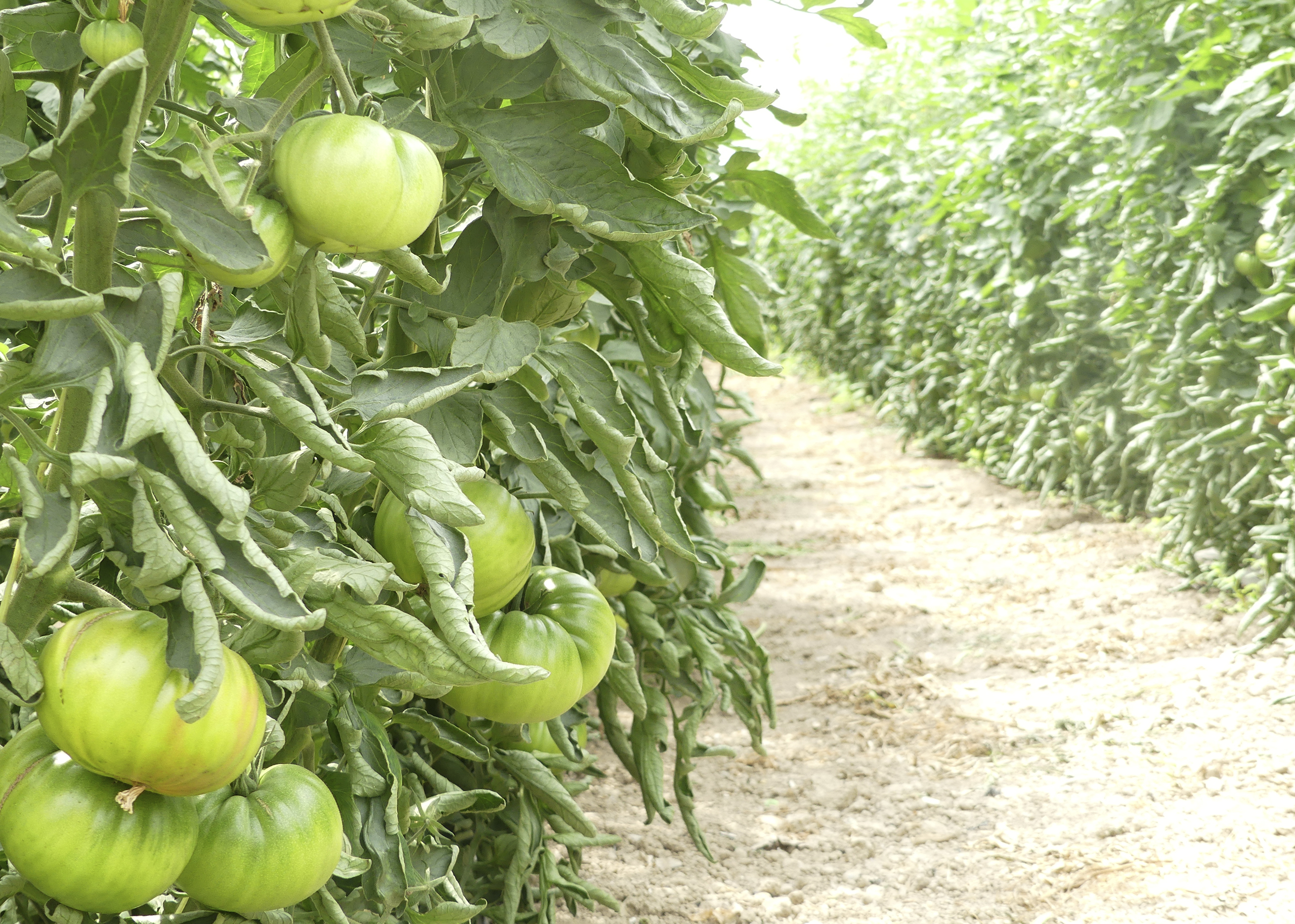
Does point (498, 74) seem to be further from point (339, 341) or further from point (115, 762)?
point (115, 762)

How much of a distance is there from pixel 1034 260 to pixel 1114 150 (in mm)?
855

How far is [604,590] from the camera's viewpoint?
171 cm

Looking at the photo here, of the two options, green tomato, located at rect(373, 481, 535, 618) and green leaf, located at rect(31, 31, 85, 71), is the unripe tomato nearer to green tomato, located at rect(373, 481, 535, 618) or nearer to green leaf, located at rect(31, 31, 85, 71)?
green tomato, located at rect(373, 481, 535, 618)

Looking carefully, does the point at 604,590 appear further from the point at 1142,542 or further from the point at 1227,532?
the point at 1142,542

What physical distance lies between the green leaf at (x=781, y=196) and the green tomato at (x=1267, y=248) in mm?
2338

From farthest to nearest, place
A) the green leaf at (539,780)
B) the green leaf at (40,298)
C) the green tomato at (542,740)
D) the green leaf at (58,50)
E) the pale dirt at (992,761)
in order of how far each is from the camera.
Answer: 1. the pale dirt at (992,761)
2. the green tomato at (542,740)
3. the green leaf at (539,780)
4. the green leaf at (58,50)
5. the green leaf at (40,298)

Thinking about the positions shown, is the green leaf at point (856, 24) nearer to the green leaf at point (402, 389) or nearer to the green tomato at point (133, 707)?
the green leaf at point (402, 389)

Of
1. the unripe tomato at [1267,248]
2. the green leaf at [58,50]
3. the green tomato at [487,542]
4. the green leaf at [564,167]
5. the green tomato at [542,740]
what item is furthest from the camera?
the unripe tomato at [1267,248]

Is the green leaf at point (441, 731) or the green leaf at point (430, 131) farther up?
the green leaf at point (430, 131)

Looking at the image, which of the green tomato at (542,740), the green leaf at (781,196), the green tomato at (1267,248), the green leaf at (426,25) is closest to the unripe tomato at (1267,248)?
the green tomato at (1267,248)

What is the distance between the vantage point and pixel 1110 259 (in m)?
4.21

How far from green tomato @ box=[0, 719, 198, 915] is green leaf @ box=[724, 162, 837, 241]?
2.98 ft

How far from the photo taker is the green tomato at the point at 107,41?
21.5 inches

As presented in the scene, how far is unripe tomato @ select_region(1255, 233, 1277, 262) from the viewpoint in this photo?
3.04 meters
